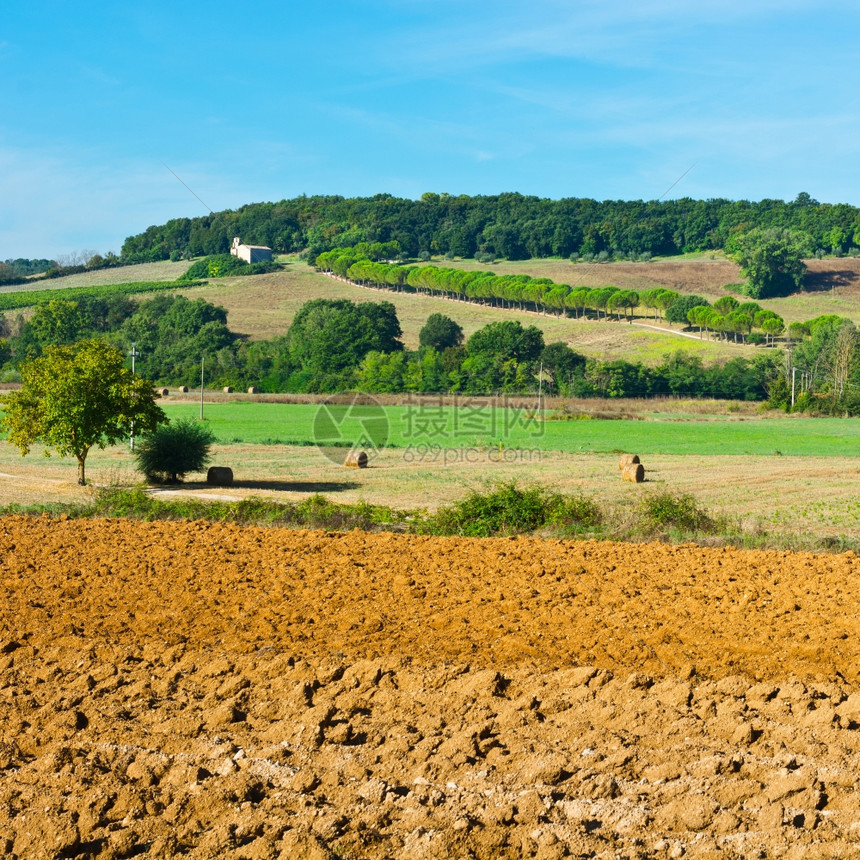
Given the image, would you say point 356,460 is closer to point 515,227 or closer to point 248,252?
point 248,252

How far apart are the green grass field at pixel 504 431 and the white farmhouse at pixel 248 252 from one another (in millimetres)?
77531

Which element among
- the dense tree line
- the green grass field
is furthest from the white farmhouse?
the green grass field

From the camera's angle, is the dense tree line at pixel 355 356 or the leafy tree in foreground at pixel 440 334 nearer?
the dense tree line at pixel 355 356

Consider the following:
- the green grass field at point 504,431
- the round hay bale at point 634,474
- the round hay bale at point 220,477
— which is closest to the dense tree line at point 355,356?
the green grass field at point 504,431

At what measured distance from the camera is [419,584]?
13.7 m

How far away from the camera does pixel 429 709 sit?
28.5 feet

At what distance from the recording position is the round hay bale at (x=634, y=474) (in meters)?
33.3

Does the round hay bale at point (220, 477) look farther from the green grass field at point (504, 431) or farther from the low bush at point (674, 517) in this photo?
the green grass field at point (504, 431)

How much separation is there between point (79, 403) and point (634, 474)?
17283 mm

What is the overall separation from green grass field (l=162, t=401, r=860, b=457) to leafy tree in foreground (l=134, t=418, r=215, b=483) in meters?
15.3

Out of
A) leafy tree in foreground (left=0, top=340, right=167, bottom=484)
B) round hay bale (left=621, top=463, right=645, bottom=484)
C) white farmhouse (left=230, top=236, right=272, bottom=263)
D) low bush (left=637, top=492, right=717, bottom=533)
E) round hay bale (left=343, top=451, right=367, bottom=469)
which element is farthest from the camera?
white farmhouse (left=230, top=236, right=272, bottom=263)

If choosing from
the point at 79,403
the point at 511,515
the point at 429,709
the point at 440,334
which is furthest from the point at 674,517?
the point at 440,334

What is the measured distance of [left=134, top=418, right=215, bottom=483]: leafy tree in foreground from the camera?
30922 millimetres

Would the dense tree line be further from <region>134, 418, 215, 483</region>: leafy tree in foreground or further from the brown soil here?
the brown soil
